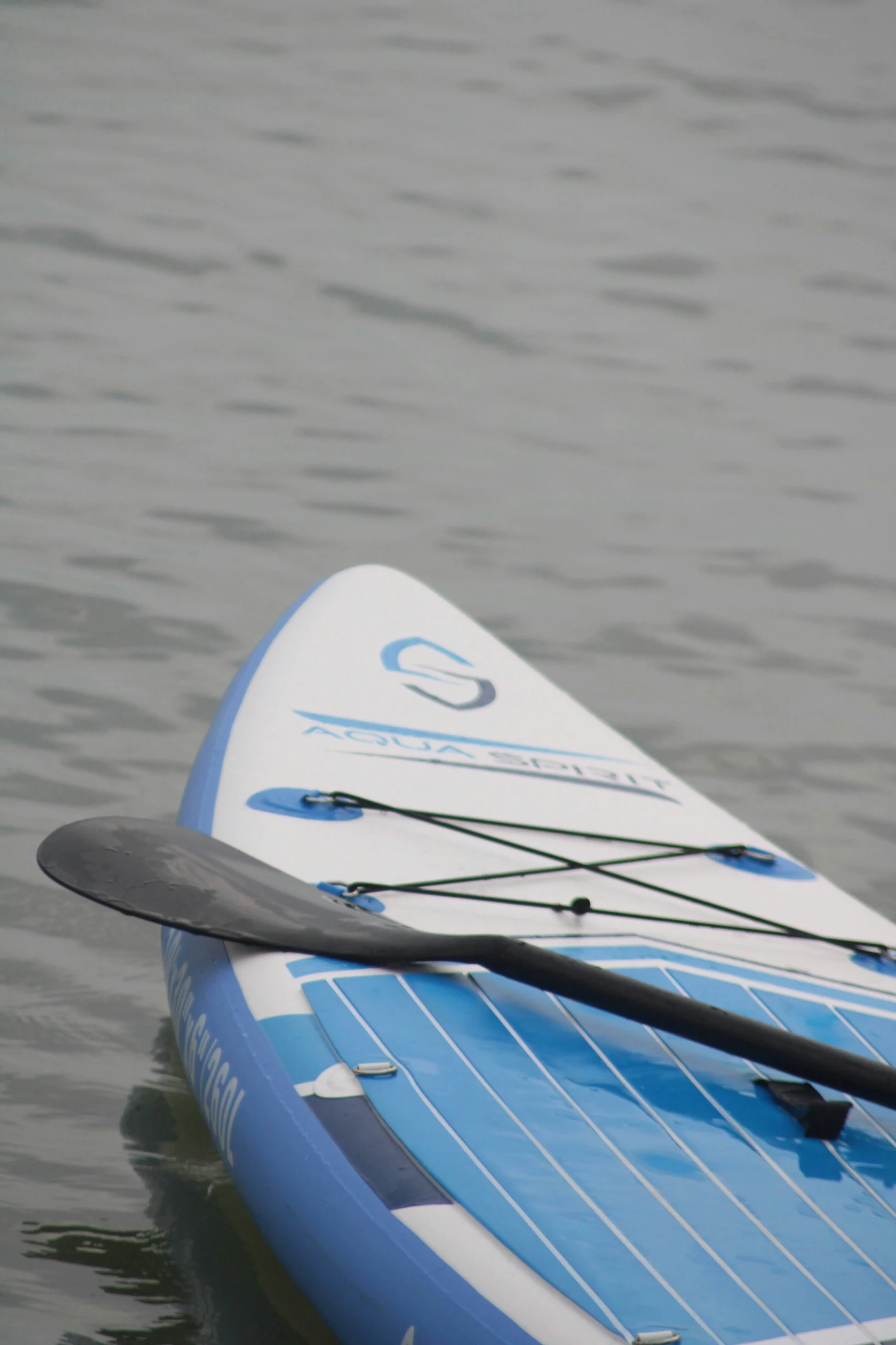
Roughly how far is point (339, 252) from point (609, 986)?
5081mm

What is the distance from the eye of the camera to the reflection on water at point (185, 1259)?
2.12 metres

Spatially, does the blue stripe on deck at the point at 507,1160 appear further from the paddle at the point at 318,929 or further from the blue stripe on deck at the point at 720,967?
the blue stripe on deck at the point at 720,967

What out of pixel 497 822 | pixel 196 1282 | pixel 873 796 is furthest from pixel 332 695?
pixel 873 796

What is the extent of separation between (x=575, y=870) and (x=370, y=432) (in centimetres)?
296

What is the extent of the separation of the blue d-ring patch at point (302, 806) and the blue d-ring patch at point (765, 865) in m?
0.64

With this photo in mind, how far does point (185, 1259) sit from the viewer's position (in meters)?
2.25

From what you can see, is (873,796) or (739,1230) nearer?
(739,1230)

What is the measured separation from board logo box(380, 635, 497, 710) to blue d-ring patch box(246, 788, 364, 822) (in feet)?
1.67

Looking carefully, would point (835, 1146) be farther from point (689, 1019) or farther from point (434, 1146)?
point (434, 1146)

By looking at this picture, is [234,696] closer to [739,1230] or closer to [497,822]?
[497,822]

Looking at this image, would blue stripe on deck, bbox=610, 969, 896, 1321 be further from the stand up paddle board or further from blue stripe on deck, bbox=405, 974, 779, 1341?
blue stripe on deck, bbox=405, 974, 779, 1341

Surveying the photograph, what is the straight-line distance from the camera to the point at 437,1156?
183 centimetres

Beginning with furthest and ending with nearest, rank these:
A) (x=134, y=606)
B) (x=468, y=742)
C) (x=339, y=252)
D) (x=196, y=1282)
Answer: (x=339, y=252) → (x=134, y=606) → (x=468, y=742) → (x=196, y=1282)

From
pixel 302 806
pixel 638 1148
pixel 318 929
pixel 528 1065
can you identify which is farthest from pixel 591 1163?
pixel 302 806
